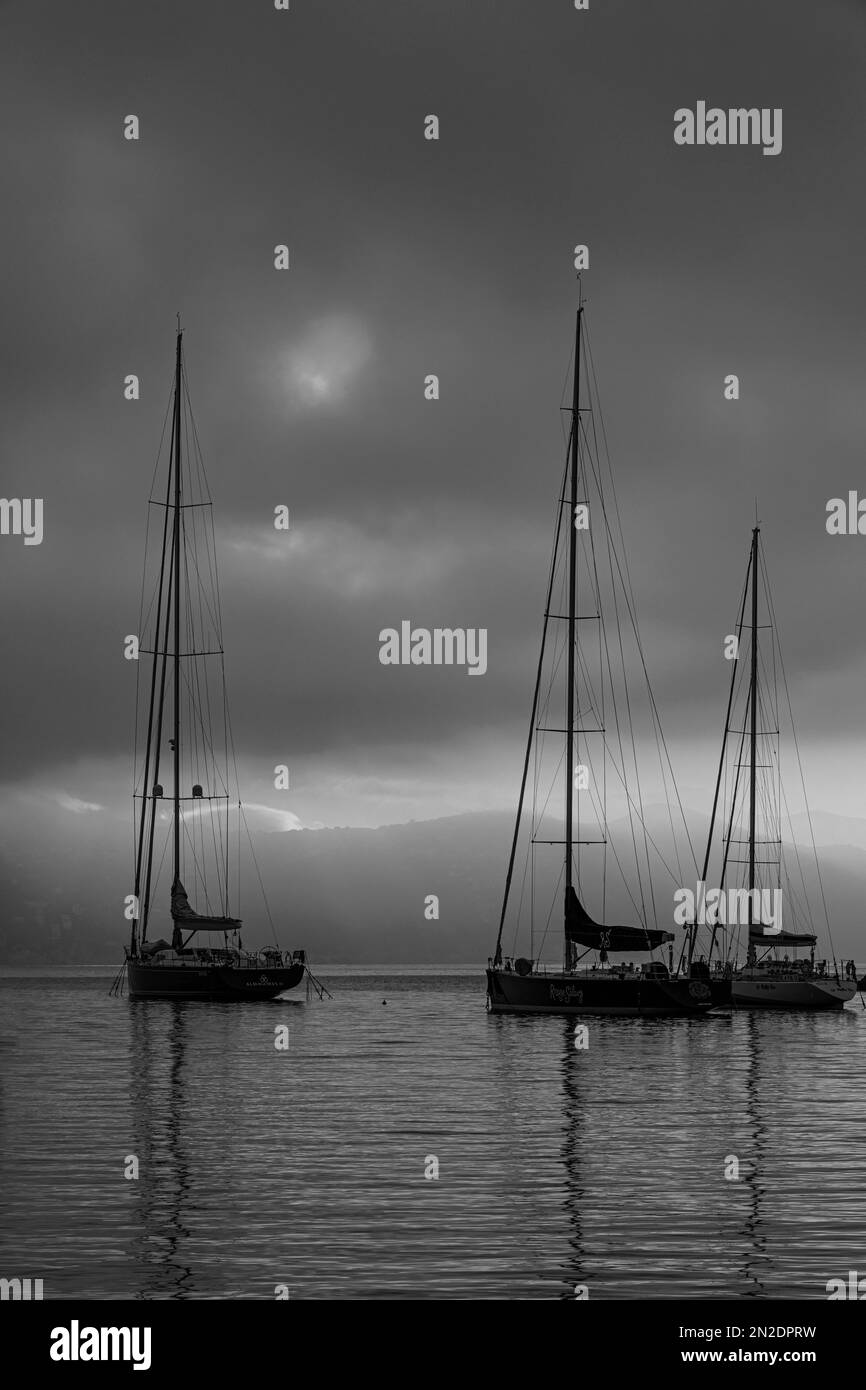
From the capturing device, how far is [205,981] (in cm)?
9400

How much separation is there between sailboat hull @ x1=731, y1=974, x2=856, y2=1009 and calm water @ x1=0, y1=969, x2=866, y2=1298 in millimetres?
38773

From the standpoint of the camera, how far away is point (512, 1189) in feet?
86.4

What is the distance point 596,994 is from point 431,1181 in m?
48.6

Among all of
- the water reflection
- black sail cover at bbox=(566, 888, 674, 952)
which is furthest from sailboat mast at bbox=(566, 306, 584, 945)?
the water reflection

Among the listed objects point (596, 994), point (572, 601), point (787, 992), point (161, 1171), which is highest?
point (572, 601)

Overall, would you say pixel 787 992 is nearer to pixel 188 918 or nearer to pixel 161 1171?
pixel 188 918

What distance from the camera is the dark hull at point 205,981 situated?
93.4 metres

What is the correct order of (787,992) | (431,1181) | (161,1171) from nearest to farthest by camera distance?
(431,1181), (161,1171), (787,992)

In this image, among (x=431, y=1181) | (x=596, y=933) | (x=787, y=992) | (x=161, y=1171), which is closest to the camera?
(x=431, y=1181)

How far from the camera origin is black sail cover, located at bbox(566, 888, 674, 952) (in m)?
73.6

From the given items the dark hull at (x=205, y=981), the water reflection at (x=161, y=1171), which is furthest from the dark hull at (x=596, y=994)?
the dark hull at (x=205, y=981)

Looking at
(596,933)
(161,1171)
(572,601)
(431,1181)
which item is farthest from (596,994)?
(431,1181)
